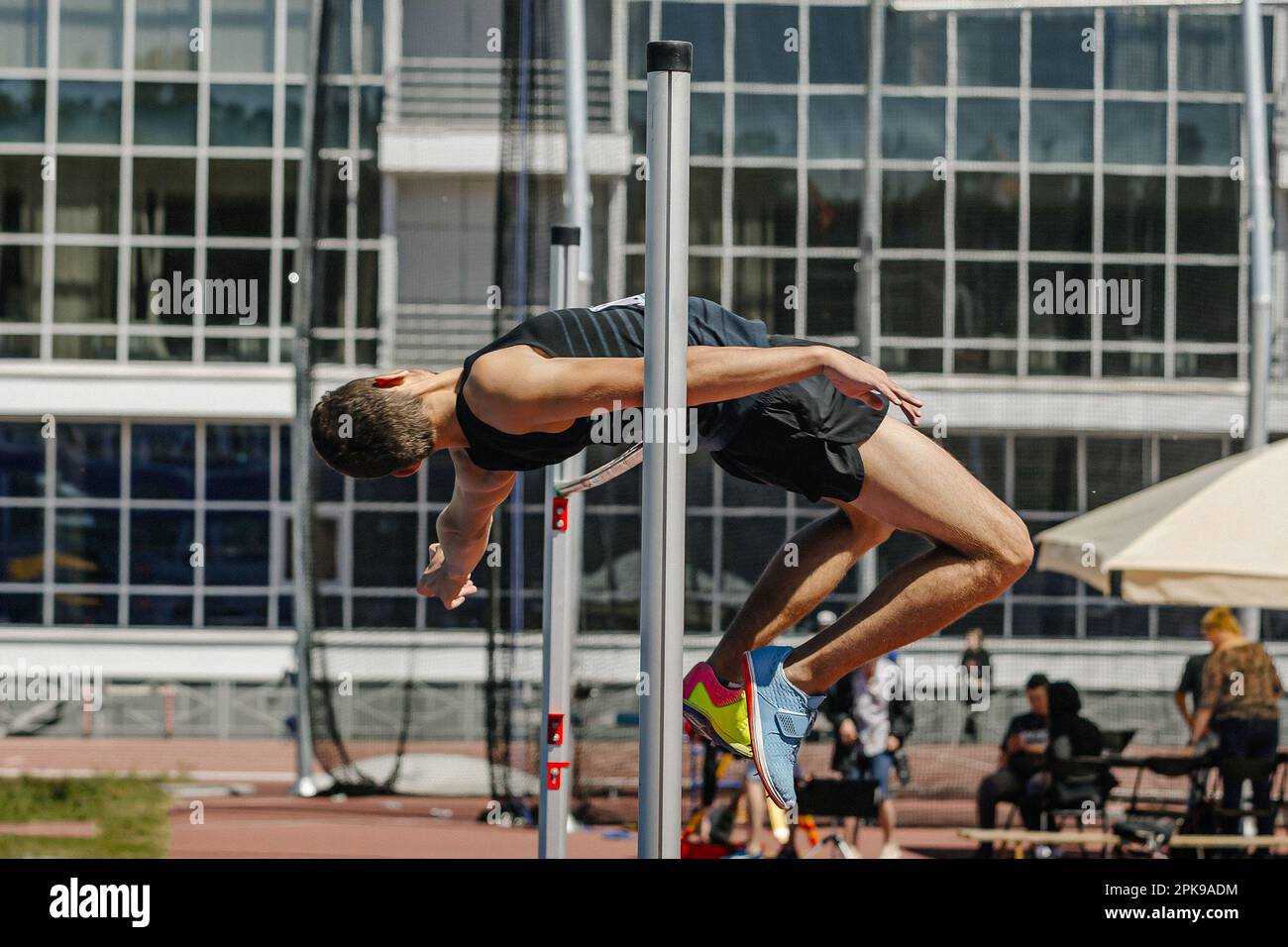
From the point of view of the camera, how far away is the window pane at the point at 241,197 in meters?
19.2

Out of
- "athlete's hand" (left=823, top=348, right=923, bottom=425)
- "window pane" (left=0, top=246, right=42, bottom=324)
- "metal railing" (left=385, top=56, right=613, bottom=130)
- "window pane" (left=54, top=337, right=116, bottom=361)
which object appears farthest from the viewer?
"window pane" (left=0, top=246, right=42, bottom=324)

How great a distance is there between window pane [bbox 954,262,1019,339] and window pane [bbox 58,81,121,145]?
420 inches

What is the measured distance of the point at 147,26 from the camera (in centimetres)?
1872

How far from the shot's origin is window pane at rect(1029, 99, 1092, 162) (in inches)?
519

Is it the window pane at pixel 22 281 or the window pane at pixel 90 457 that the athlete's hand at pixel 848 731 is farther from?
the window pane at pixel 22 281

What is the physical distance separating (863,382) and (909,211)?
395 inches

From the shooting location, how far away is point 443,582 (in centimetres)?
407

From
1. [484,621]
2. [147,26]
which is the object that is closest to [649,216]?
[484,621]

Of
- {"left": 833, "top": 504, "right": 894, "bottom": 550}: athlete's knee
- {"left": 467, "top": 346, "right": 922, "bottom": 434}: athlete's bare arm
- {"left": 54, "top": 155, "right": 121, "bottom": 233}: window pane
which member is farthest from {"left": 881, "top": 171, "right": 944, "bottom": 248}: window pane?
{"left": 54, "top": 155, "right": 121, "bottom": 233}: window pane

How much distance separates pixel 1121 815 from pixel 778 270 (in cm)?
469

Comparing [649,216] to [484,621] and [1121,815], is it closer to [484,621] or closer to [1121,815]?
[484,621]

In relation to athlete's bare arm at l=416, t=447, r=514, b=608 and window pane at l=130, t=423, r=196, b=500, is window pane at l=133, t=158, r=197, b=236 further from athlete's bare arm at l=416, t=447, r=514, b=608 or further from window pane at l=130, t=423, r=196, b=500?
athlete's bare arm at l=416, t=447, r=514, b=608

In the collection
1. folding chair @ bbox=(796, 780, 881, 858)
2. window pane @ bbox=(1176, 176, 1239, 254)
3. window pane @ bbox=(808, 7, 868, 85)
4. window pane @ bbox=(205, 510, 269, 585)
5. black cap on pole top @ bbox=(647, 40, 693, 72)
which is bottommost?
folding chair @ bbox=(796, 780, 881, 858)

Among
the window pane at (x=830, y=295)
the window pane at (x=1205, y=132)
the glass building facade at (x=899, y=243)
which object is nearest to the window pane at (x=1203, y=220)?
the glass building facade at (x=899, y=243)
